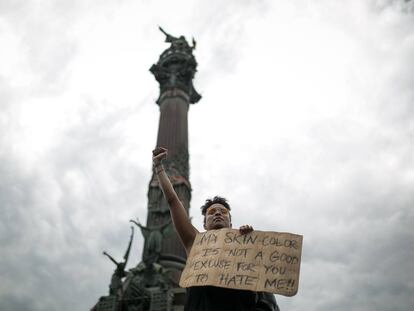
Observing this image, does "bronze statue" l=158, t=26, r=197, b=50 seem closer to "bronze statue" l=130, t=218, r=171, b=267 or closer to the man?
"bronze statue" l=130, t=218, r=171, b=267

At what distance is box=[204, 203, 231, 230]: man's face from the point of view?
10.4 feet

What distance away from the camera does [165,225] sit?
66.9 ft

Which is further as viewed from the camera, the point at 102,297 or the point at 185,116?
the point at 185,116

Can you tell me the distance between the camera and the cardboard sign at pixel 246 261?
2.63 meters

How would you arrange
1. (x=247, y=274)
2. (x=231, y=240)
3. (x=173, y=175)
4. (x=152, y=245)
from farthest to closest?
(x=173, y=175) → (x=152, y=245) → (x=231, y=240) → (x=247, y=274)

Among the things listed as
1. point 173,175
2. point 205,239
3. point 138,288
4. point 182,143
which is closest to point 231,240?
point 205,239

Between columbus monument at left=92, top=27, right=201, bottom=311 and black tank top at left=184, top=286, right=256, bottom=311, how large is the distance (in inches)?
595

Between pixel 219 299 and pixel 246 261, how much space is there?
1.11 ft

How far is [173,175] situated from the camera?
916 inches

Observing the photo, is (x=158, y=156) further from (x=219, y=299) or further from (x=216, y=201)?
(x=219, y=299)

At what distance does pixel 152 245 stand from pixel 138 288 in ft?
7.43

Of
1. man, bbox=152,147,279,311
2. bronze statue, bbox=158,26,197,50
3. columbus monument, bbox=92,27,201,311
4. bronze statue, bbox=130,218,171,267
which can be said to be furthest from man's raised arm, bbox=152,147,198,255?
bronze statue, bbox=158,26,197,50

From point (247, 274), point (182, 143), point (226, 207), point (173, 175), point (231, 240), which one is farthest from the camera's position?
point (182, 143)

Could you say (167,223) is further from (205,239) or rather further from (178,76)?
(205,239)
